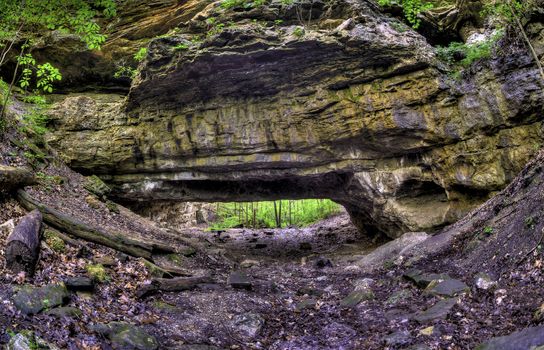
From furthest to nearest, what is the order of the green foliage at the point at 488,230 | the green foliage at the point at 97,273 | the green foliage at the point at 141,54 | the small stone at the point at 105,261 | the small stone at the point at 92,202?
the green foliage at the point at 141,54 → the small stone at the point at 92,202 → the green foliage at the point at 488,230 → the small stone at the point at 105,261 → the green foliage at the point at 97,273

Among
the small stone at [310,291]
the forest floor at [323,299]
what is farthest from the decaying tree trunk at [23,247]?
the small stone at [310,291]

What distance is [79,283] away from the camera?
5.36m

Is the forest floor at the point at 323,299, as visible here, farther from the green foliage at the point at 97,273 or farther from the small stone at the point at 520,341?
the small stone at the point at 520,341

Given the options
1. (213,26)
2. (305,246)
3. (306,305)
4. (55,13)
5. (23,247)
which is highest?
(213,26)

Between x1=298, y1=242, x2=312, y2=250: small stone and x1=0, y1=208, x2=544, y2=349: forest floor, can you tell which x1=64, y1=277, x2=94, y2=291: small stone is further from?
x1=298, y1=242, x2=312, y2=250: small stone

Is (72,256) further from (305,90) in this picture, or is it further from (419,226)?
(419,226)

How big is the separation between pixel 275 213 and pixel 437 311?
89.4 ft

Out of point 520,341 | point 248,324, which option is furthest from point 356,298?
point 520,341

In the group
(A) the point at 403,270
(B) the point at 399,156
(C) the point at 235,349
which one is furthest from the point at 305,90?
(C) the point at 235,349

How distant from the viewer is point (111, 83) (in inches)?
744

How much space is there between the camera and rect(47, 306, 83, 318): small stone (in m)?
4.35

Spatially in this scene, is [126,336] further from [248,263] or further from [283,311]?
[248,263]

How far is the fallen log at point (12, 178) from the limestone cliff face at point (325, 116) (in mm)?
6452

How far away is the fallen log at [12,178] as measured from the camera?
22.8ft
